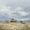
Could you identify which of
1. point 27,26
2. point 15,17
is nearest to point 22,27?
point 27,26

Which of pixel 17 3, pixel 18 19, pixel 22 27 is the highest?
pixel 17 3

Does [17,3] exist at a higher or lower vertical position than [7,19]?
higher

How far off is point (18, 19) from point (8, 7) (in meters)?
0.28

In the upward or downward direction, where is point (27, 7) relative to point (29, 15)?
upward

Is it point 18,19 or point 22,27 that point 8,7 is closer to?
point 18,19

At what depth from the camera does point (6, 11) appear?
0.84m

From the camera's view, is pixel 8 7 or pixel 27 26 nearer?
pixel 27 26

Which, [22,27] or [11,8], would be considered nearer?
[22,27]

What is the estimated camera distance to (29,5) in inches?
33.4

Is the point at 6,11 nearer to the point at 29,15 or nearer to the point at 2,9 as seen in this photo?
the point at 2,9

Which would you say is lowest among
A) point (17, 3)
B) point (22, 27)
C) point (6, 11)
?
point (22, 27)

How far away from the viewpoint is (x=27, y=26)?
2.28 feet

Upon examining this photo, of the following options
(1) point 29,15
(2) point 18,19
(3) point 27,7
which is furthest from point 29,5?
(2) point 18,19

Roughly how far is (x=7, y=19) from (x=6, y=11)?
0.47 feet
